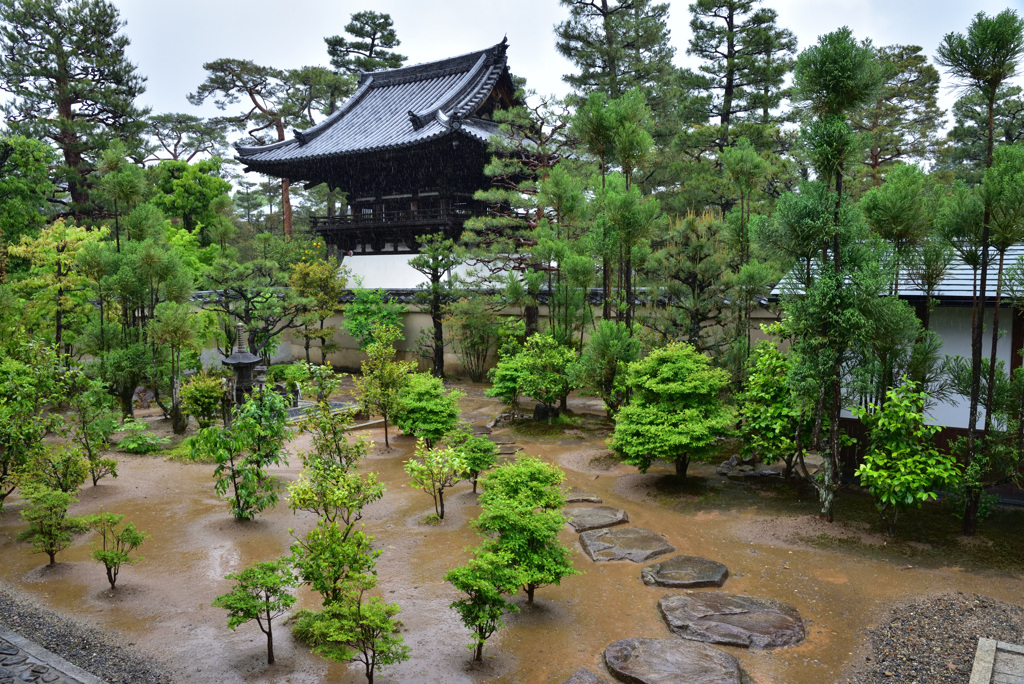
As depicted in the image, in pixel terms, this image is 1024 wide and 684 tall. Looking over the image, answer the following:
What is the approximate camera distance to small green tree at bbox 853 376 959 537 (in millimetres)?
7594

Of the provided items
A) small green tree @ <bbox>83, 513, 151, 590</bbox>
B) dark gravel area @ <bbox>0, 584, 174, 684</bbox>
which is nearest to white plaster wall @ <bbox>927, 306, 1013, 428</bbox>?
dark gravel area @ <bbox>0, 584, 174, 684</bbox>

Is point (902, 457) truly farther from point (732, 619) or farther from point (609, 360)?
point (609, 360)

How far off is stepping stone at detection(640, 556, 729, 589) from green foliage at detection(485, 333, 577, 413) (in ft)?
20.4

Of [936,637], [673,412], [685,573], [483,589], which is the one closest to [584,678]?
[483,589]

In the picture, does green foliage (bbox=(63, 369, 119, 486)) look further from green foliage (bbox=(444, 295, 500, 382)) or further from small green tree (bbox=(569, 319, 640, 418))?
green foliage (bbox=(444, 295, 500, 382))

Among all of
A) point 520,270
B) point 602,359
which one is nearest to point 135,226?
point 520,270

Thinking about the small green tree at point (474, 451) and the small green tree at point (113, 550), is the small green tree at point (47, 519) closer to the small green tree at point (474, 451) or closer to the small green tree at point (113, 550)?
the small green tree at point (113, 550)

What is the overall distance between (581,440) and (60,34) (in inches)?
905

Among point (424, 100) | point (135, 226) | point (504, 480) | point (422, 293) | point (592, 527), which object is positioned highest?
point (424, 100)

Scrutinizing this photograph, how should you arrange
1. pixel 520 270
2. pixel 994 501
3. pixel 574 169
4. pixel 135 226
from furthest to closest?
pixel 574 169
pixel 520 270
pixel 135 226
pixel 994 501

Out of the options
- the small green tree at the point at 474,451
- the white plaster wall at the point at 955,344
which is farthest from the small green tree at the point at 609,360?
the white plaster wall at the point at 955,344

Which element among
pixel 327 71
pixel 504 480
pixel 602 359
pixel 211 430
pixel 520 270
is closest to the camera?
pixel 504 480

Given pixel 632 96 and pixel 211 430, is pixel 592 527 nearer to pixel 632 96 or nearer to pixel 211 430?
pixel 211 430

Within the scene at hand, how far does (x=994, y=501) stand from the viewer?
8117mm
